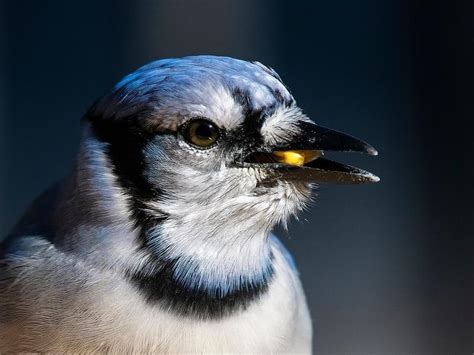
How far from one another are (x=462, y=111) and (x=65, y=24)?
49.0 inches

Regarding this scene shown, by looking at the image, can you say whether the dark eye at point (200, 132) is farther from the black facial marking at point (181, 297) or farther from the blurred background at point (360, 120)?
the blurred background at point (360, 120)

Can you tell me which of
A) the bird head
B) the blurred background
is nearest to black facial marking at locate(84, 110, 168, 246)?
the bird head

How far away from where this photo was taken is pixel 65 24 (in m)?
2.76

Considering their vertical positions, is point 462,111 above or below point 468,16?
below

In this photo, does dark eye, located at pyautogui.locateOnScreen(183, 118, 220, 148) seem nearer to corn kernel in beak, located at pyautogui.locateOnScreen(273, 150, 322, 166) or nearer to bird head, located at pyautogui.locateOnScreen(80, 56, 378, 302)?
bird head, located at pyautogui.locateOnScreen(80, 56, 378, 302)

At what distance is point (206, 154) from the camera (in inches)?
53.1

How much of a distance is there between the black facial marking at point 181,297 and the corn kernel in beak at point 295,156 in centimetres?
22

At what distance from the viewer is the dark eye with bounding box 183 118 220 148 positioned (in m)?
1.32

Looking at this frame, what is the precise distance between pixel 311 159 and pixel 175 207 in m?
0.22

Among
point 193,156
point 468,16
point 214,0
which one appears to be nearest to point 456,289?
point 468,16

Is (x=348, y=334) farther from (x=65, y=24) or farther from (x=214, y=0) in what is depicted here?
(x=65, y=24)

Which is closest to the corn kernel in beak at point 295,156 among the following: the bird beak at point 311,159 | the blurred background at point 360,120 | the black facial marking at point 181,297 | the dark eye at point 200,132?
the bird beak at point 311,159

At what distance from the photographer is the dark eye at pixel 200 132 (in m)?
1.32

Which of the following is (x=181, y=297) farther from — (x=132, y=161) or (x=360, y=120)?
(x=360, y=120)
